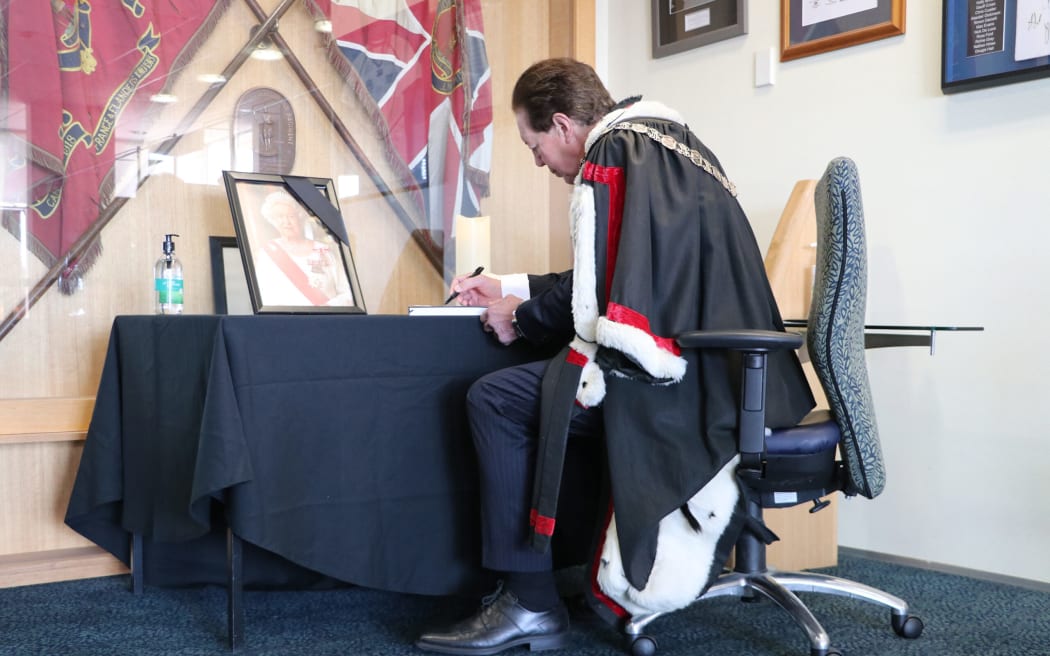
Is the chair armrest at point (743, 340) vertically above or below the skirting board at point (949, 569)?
above

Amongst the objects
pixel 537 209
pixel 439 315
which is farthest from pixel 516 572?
pixel 537 209

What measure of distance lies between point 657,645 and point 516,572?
0.29 metres

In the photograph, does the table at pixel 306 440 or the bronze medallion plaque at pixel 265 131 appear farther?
the bronze medallion plaque at pixel 265 131

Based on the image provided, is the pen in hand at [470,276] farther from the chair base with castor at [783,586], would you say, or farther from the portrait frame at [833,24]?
the portrait frame at [833,24]

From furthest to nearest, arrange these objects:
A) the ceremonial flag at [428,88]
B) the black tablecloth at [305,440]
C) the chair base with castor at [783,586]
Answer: the ceremonial flag at [428,88] < the chair base with castor at [783,586] < the black tablecloth at [305,440]

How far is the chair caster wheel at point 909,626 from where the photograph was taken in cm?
157

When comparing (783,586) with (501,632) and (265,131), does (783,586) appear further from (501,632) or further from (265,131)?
(265,131)

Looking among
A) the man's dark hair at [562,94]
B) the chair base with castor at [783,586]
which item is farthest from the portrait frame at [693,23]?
the chair base with castor at [783,586]

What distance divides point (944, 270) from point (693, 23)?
3.36 ft

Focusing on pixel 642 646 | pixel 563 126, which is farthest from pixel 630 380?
pixel 563 126

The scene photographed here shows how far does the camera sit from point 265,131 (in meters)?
2.24

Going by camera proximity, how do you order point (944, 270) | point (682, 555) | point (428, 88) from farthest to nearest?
point (428, 88) → point (944, 270) → point (682, 555)

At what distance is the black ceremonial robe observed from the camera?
1.37 meters

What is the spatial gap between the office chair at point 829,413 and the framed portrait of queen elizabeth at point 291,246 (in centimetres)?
81
